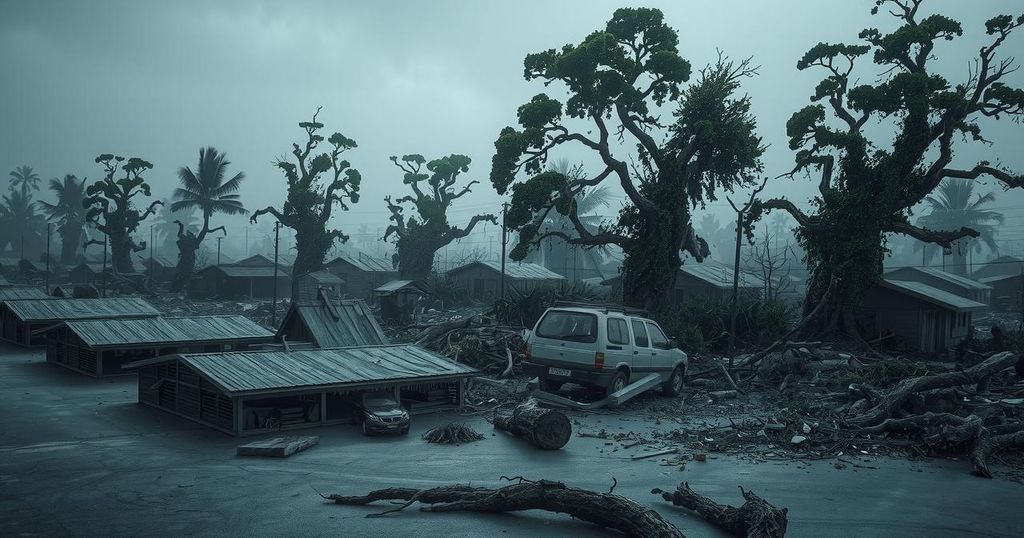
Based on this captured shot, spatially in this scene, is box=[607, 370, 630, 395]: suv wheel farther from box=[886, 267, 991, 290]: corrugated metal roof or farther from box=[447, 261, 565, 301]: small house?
box=[447, 261, 565, 301]: small house

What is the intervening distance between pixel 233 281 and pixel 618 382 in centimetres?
4681

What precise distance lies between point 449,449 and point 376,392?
3.33 meters

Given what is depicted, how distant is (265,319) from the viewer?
133 ft

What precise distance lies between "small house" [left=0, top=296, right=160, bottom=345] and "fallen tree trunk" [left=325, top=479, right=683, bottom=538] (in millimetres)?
22488

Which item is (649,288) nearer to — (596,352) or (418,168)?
(596,352)

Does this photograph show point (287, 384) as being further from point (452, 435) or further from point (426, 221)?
point (426, 221)

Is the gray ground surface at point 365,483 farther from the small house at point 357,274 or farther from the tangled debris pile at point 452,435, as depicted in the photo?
the small house at point 357,274

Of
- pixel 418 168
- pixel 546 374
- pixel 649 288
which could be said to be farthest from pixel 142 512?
pixel 418 168

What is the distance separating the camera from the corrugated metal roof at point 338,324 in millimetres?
20734

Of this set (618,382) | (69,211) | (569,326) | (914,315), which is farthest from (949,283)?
(69,211)

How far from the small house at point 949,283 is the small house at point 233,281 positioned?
45081mm

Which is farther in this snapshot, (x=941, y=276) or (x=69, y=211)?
(x=69, y=211)

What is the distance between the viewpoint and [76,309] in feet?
94.9

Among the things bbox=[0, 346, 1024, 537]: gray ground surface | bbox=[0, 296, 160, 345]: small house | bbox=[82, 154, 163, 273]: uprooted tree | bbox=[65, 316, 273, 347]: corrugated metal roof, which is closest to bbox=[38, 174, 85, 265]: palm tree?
bbox=[82, 154, 163, 273]: uprooted tree
